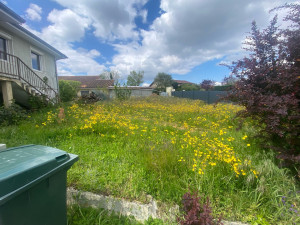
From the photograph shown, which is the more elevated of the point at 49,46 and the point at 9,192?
the point at 49,46

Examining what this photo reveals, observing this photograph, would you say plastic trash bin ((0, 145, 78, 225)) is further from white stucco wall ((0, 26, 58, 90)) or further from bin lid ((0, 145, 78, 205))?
white stucco wall ((0, 26, 58, 90))

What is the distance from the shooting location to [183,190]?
1.77 meters

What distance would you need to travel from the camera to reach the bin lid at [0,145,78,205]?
838 millimetres

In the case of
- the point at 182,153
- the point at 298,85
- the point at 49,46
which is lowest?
the point at 182,153

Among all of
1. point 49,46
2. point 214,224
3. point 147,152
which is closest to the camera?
point 214,224

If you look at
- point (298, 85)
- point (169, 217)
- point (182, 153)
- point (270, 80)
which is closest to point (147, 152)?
point (182, 153)

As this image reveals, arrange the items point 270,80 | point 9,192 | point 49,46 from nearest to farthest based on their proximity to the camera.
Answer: point 9,192 < point 270,80 < point 49,46

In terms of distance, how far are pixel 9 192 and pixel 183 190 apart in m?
1.73

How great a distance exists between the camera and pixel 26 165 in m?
0.98

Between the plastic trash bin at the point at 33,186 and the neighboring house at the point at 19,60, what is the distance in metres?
6.98

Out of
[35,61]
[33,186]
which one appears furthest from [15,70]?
[33,186]

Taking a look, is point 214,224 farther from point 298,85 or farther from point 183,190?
point 298,85

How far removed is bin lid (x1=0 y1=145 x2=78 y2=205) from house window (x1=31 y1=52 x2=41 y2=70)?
10199 mm

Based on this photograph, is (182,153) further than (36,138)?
No
